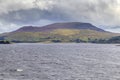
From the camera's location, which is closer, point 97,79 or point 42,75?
point 97,79

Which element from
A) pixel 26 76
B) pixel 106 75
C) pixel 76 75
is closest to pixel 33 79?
pixel 26 76

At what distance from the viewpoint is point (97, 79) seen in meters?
72.2

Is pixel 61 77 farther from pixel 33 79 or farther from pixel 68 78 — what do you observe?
pixel 33 79

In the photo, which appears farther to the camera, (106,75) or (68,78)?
(106,75)

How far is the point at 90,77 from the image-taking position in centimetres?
7569

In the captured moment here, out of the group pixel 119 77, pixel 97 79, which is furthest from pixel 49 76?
pixel 119 77

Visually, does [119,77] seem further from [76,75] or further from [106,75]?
[76,75]

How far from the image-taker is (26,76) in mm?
75750

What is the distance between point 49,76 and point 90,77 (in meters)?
10.6

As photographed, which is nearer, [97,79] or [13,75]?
[97,79]

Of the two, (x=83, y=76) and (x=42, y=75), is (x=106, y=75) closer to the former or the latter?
(x=83, y=76)

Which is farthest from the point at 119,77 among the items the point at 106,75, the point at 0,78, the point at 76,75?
the point at 0,78

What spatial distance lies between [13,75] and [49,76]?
31.0ft

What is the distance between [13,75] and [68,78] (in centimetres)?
1465
